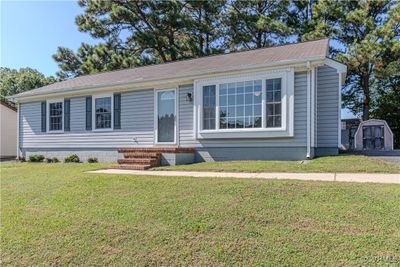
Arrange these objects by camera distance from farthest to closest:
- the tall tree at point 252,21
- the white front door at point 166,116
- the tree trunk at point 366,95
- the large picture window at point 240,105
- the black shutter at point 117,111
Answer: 1. the tall tree at point 252,21
2. the tree trunk at point 366,95
3. the black shutter at point 117,111
4. the white front door at point 166,116
5. the large picture window at point 240,105

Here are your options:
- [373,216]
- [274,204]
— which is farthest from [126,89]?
[373,216]

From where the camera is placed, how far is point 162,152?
9.75 meters

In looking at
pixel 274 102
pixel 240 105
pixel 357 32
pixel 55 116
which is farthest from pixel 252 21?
pixel 274 102

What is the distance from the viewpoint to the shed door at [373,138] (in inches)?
493

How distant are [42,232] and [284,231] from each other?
3368 mm

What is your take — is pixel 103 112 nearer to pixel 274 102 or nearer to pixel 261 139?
pixel 261 139

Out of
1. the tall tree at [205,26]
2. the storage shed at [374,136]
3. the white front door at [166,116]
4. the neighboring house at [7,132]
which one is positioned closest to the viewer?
the white front door at [166,116]

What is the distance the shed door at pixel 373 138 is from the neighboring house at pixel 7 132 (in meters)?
19.7

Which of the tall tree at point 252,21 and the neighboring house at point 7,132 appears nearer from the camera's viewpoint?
the neighboring house at point 7,132

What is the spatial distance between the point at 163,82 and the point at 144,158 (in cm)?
277

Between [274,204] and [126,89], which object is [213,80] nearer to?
[126,89]

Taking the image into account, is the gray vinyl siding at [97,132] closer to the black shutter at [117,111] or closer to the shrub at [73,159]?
the black shutter at [117,111]

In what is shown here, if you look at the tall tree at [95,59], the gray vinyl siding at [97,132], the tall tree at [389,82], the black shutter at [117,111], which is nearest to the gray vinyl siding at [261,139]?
the gray vinyl siding at [97,132]

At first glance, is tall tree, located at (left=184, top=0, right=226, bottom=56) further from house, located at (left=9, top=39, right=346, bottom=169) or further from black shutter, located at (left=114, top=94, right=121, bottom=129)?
house, located at (left=9, top=39, right=346, bottom=169)
